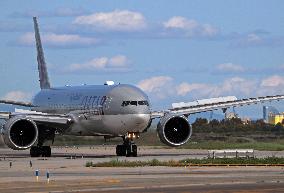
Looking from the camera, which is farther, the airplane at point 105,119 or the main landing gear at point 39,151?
the main landing gear at point 39,151

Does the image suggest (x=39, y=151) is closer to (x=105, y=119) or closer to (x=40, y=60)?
(x=105, y=119)

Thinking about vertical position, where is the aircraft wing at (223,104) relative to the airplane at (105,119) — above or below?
above

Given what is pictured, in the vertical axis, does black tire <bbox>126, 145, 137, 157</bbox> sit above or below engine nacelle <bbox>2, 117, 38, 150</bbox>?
below

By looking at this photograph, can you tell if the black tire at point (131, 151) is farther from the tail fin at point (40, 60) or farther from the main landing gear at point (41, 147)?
the tail fin at point (40, 60)

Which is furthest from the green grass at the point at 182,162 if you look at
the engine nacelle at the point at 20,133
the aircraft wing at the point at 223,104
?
the aircraft wing at the point at 223,104

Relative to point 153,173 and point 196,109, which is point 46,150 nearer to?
point 196,109

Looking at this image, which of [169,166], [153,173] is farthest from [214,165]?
[153,173]

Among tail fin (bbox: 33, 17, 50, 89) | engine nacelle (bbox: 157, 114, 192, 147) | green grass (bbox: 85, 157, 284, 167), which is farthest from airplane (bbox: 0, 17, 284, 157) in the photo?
tail fin (bbox: 33, 17, 50, 89)

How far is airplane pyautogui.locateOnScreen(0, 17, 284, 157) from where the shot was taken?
220ft

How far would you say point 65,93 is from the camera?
76250 mm

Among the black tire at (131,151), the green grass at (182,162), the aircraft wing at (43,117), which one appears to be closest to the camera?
the green grass at (182,162)

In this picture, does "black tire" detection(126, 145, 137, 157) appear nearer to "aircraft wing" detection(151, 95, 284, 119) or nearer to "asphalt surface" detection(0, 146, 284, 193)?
"aircraft wing" detection(151, 95, 284, 119)

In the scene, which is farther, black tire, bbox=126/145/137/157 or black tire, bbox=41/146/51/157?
black tire, bbox=41/146/51/157

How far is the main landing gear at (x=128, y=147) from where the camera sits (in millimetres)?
68125
